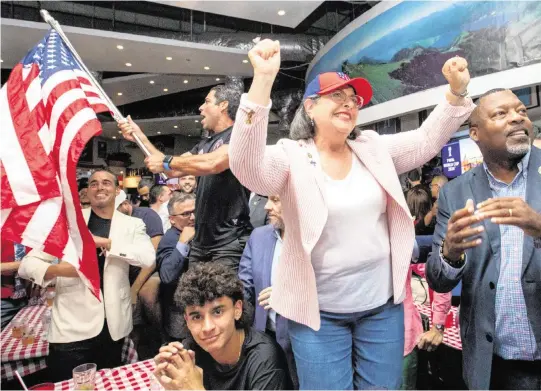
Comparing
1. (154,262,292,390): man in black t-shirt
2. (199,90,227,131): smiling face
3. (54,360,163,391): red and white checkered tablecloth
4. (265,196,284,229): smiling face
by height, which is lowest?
(54,360,163,391): red and white checkered tablecloth

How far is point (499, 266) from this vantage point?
1.47 m

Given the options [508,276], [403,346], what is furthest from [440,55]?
[403,346]

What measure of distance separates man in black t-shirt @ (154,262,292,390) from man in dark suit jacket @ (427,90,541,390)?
74cm

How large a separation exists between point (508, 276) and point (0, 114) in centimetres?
250

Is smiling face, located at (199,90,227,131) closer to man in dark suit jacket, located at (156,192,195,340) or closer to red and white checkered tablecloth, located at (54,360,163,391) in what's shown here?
man in dark suit jacket, located at (156,192,195,340)

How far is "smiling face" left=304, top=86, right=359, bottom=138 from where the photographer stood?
1285mm

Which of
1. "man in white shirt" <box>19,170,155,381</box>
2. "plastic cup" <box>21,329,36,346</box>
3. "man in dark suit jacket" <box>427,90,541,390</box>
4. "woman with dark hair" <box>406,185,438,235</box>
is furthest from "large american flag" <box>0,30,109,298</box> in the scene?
"woman with dark hair" <box>406,185,438,235</box>

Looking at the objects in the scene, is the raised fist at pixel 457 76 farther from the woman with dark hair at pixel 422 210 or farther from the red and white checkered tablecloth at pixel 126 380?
the woman with dark hair at pixel 422 210

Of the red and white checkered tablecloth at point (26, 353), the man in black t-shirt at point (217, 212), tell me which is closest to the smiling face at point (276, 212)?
the man in black t-shirt at point (217, 212)

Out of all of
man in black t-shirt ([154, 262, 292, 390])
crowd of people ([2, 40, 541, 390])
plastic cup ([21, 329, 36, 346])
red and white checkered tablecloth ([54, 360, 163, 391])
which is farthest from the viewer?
plastic cup ([21, 329, 36, 346])

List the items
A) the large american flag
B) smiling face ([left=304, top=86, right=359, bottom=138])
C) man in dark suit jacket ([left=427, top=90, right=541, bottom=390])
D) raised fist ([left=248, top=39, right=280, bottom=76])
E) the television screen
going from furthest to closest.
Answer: the television screen → the large american flag → man in dark suit jacket ([left=427, top=90, right=541, bottom=390]) → smiling face ([left=304, top=86, right=359, bottom=138]) → raised fist ([left=248, top=39, right=280, bottom=76])

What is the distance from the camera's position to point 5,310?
2854 millimetres

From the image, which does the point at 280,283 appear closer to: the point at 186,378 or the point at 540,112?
the point at 186,378

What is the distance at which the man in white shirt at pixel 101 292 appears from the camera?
219 cm
